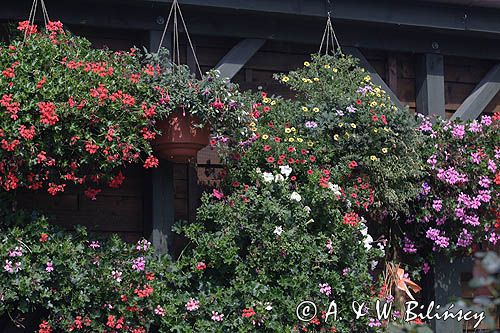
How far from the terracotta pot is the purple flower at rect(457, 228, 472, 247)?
1958 millimetres

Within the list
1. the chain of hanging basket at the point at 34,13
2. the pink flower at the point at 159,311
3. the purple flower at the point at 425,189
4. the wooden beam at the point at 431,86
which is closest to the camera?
the pink flower at the point at 159,311

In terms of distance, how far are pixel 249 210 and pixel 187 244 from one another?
601 mm

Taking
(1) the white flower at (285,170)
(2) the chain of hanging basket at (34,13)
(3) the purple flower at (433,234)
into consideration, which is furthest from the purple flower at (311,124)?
(2) the chain of hanging basket at (34,13)

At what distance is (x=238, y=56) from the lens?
240 inches

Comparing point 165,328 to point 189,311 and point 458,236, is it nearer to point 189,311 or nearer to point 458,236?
point 189,311

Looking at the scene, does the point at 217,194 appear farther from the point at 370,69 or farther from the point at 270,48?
the point at 370,69

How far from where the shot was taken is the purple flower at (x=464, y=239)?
620 centimetres

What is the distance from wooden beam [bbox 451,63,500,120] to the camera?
6738 mm

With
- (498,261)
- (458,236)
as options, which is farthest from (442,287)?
(498,261)

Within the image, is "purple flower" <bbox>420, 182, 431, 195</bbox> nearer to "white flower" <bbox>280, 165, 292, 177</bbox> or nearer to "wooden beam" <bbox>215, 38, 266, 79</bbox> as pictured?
"white flower" <bbox>280, 165, 292, 177</bbox>

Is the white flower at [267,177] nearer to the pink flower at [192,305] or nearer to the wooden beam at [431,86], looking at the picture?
the pink flower at [192,305]

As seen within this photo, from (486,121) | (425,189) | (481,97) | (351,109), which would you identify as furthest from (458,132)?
(351,109)

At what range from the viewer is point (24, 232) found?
5.00 meters

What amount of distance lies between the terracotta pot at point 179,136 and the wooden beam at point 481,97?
2129 millimetres
